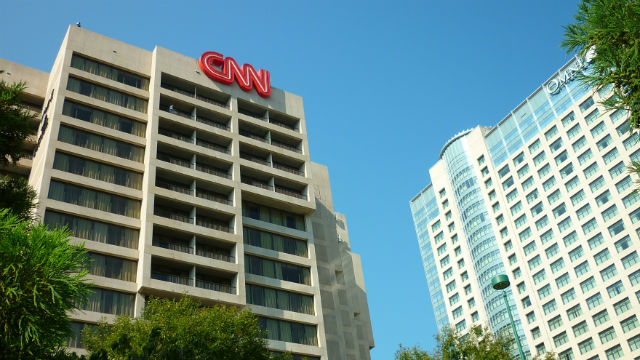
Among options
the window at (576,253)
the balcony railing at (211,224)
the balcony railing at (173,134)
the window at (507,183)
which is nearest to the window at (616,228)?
the window at (576,253)

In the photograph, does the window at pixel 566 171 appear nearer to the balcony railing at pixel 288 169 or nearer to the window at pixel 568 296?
the window at pixel 568 296

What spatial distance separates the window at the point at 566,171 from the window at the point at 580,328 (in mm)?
24186

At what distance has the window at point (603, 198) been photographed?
102 m

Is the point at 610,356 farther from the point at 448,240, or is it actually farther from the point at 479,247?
the point at 448,240

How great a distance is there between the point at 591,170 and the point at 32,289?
327 feet

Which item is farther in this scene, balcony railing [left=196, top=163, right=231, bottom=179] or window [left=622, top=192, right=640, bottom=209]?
window [left=622, top=192, right=640, bottom=209]

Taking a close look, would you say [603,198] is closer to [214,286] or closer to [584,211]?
[584,211]

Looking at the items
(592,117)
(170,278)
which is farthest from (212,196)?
(592,117)

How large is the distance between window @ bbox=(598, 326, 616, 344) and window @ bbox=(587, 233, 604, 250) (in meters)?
12.8

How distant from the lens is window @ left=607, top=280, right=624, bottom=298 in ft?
317

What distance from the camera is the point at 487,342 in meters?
46.8

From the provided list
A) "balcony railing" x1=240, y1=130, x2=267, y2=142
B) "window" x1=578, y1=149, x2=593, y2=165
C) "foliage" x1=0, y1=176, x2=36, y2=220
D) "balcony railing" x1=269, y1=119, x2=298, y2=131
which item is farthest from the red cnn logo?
"window" x1=578, y1=149, x2=593, y2=165

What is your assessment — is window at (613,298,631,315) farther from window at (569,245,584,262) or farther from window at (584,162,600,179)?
window at (584,162,600,179)

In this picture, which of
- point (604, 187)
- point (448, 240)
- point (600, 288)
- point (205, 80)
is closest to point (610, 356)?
point (600, 288)
